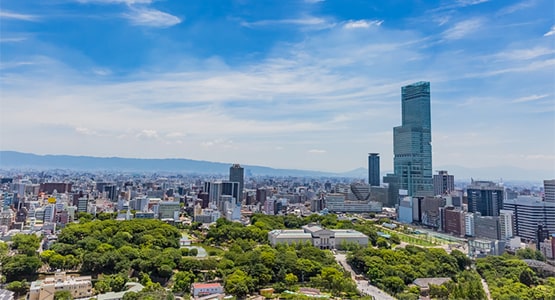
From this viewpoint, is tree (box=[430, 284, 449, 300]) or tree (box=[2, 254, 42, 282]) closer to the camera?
tree (box=[430, 284, 449, 300])

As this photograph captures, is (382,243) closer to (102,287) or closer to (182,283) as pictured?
(182,283)

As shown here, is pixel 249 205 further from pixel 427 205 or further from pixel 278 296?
pixel 278 296

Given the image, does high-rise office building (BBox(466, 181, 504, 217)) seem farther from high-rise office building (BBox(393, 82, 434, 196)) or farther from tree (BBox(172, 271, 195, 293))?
tree (BBox(172, 271, 195, 293))

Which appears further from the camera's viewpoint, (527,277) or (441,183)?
(441,183)

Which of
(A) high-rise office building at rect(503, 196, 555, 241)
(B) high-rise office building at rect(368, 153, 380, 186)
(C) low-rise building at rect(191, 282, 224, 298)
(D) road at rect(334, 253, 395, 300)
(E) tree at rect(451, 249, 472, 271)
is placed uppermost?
(B) high-rise office building at rect(368, 153, 380, 186)

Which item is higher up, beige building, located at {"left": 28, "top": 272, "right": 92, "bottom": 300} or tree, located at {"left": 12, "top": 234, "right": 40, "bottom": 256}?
tree, located at {"left": 12, "top": 234, "right": 40, "bottom": 256}

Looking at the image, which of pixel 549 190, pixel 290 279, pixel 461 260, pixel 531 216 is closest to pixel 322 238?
pixel 461 260

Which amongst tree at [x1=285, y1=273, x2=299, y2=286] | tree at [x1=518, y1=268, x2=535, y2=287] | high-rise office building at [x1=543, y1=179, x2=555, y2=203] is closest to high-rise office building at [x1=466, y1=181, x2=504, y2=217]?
high-rise office building at [x1=543, y1=179, x2=555, y2=203]
